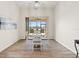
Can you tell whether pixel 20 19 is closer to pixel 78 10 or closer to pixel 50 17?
pixel 50 17

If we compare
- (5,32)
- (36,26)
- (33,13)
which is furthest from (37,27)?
(5,32)

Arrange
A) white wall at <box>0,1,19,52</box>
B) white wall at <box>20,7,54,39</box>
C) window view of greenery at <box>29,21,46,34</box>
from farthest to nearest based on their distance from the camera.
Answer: window view of greenery at <box>29,21,46,34</box>
white wall at <box>20,7,54,39</box>
white wall at <box>0,1,19,52</box>

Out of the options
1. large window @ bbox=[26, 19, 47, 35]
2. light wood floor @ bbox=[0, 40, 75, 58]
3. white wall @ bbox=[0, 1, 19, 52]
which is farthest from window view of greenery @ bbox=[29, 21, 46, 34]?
light wood floor @ bbox=[0, 40, 75, 58]

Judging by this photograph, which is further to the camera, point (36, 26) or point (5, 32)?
point (36, 26)

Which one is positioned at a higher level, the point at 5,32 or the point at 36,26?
the point at 36,26

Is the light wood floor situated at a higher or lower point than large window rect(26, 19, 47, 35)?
lower

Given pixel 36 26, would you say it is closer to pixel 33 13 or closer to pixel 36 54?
pixel 33 13

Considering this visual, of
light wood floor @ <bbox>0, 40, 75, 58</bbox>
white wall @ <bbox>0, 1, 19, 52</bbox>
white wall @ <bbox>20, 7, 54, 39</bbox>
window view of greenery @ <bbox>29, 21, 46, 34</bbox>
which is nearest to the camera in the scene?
light wood floor @ <bbox>0, 40, 75, 58</bbox>

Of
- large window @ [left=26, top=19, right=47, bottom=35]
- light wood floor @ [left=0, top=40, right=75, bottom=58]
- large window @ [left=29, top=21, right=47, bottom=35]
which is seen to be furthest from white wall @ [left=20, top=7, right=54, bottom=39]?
light wood floor @ [left=0, top=40, right=75, bottom=58]

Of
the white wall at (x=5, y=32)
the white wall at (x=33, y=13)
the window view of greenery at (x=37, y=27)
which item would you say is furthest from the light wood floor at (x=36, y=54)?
the window view of greenery at (x=37, y=27)

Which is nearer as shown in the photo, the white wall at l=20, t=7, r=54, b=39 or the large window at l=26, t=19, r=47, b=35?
the white wall at l=20, t=7, r=54, b=39

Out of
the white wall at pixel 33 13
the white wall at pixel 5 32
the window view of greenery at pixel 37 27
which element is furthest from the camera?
the window view of greenery at pixel 37 27

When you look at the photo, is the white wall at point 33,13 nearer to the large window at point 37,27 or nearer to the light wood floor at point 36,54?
the large window at point 37,27

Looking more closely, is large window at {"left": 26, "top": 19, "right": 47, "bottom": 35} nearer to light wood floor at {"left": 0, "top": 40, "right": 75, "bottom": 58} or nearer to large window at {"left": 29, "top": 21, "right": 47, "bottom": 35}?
large window at {"left": 29, "top": 21, "right": 47, "bottom": 35}
